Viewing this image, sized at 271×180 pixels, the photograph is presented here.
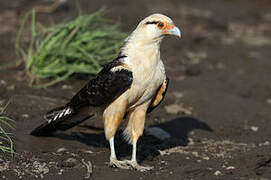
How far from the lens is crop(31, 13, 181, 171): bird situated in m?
5.46

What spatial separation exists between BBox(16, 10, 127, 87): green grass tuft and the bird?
227cm

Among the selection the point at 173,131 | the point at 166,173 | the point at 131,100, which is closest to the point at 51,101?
the point at 173,131

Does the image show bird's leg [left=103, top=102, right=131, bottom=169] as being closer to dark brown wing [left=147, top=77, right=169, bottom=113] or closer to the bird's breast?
the bird's breast

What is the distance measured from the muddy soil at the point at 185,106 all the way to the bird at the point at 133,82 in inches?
21.0

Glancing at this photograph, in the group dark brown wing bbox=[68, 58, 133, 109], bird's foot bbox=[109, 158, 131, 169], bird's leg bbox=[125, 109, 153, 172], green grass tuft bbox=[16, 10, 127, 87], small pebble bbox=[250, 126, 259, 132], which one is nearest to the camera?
dark brown wing bbox=[68, 58, 133, 109]

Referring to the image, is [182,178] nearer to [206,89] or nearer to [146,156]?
[146,156]

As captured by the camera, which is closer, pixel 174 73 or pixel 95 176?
pixel 95 176

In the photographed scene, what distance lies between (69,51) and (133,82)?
290 centimetres

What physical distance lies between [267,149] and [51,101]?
10.4 feet

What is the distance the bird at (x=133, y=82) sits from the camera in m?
5.46

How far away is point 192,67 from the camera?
10.4m

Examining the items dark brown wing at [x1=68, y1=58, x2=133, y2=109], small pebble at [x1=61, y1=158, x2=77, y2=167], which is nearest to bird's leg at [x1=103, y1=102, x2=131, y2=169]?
dark brown wing at [x1=68, y1=58, x2=133, y2=109]

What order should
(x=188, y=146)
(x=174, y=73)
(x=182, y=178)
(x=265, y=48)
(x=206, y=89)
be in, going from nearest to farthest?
(x=182, y=178) → (x=188, y=146) → (x=206, y=89) → (x=174, y=73) → (x=265, y=48)

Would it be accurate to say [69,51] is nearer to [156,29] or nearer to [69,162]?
[156,29]
